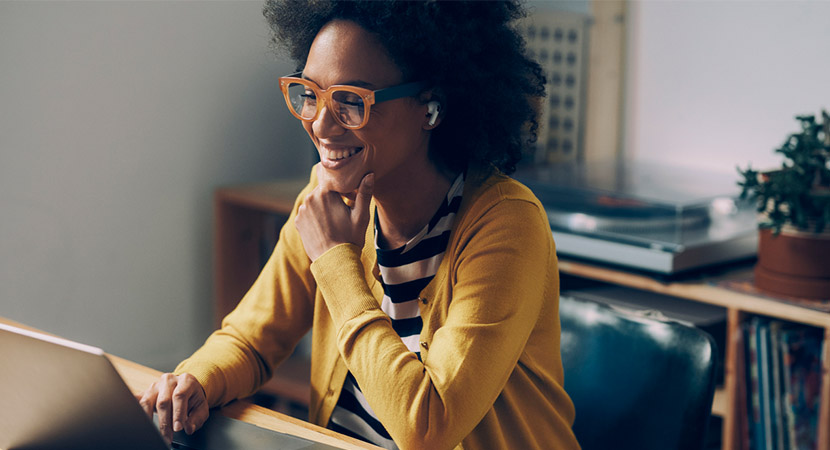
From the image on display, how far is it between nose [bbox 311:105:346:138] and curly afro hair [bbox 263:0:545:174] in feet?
0.36

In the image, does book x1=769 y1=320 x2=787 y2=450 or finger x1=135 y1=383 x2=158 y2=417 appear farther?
book x1=769 y1=320 x2=787 y2=450

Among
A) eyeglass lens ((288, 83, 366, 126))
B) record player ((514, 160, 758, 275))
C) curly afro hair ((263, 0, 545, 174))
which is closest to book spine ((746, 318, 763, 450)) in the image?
record player ((514, 160, 758, 275))

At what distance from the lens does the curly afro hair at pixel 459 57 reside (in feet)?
3.57

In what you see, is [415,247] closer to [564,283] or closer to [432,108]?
[432,108]

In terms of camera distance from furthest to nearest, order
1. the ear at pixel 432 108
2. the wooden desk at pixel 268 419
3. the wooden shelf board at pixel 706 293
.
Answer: the wooden shelf board at pixel 706 293 → the ear at pixel 432 108 → the wooden desk at pixel 268 419

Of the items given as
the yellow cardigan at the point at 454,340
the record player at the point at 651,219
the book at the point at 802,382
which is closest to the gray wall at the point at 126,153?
the record player at the point at 651,219

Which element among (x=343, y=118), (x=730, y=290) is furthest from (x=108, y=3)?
(x=730, y=290)

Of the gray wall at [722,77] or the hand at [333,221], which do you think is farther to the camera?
the gray wall at [722,77]

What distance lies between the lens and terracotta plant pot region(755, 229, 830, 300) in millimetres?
1668

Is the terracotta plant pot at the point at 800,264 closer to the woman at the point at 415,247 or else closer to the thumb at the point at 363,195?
the woman at the point at 415,247

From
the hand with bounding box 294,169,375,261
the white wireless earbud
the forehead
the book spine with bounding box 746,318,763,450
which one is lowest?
the book spine with bounding box 746,318,763,450

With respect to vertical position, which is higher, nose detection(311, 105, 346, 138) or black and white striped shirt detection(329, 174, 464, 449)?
nose detection(311, 105, 346, 138)

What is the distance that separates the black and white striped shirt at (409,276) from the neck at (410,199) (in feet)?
0.05

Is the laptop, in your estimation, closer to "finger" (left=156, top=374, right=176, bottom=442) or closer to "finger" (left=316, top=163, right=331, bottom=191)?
"finger" (left=156, top=374, right=176, bottom=442)
